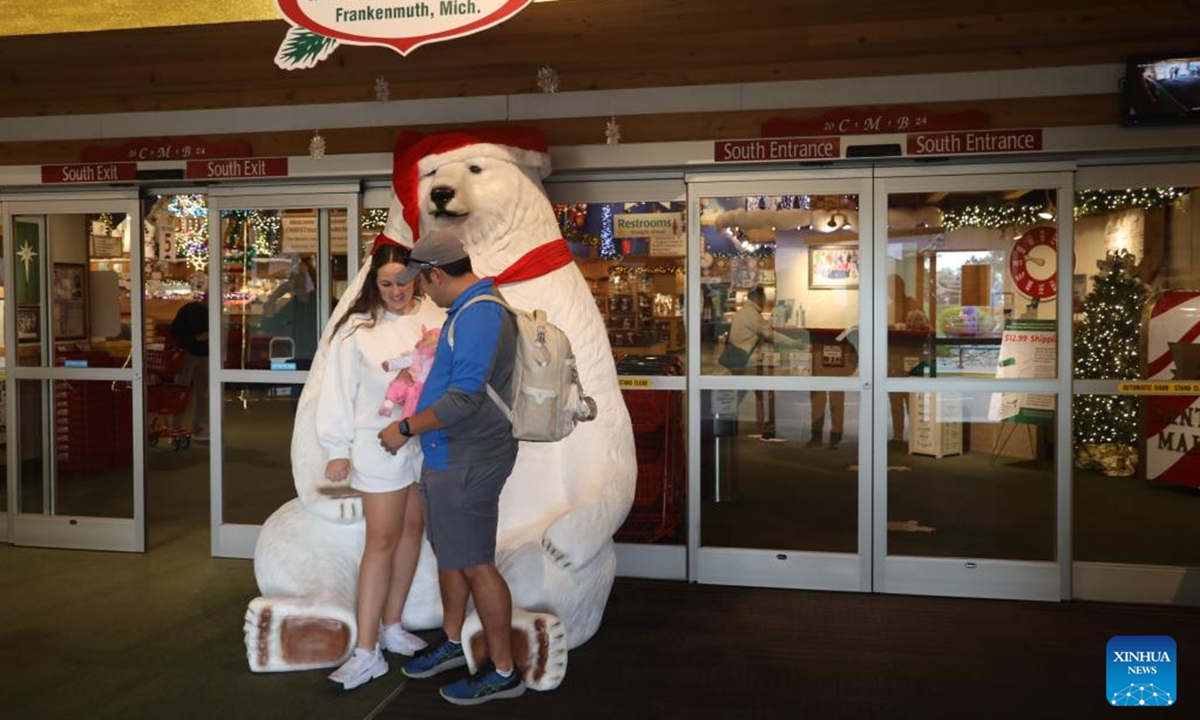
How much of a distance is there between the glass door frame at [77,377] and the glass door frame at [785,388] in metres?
3.02

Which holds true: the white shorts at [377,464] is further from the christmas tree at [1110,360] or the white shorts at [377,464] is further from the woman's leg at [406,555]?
the christmas tree at [1110,360]

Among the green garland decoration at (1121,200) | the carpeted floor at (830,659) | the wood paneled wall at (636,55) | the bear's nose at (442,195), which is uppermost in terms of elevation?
the wood paneled wall at (636,55)

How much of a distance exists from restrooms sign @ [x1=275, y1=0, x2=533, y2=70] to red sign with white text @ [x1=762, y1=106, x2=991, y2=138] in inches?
79.7

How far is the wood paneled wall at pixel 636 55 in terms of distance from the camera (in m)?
3.94

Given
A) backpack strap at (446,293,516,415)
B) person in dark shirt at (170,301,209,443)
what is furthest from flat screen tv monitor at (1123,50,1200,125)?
person in dark shirt at (170,301,209,443)

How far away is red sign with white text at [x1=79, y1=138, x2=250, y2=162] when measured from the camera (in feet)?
16.6

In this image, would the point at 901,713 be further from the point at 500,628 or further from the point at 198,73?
the point at 198,73

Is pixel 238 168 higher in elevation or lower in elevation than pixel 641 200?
higher

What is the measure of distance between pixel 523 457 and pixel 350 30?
1.71 meters

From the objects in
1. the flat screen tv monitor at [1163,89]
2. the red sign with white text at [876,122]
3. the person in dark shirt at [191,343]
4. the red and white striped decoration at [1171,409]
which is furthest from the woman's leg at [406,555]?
the person in dark shirt at [191,343]

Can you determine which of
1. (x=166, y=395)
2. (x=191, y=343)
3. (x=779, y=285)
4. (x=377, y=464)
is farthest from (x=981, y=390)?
(x=191, y=343)

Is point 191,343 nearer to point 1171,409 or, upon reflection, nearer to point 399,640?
point 399,640

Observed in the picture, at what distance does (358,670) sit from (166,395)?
5.76 m

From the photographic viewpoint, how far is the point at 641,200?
4852mm
